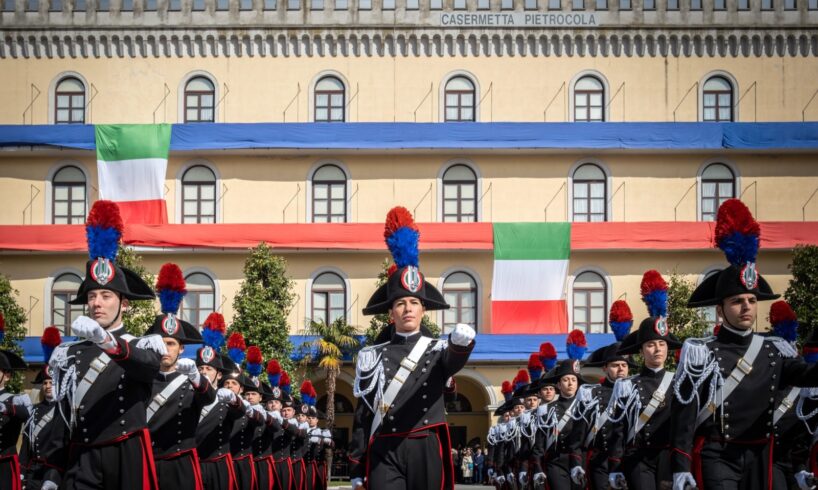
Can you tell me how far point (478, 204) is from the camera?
175 ft

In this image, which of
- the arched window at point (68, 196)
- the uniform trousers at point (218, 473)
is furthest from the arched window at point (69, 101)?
the uniform trousers at point (218, 473)

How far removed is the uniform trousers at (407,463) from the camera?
11805 millimetres

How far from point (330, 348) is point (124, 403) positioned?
38346 mm

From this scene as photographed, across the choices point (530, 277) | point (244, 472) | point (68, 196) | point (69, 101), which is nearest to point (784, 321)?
point (244, 472)

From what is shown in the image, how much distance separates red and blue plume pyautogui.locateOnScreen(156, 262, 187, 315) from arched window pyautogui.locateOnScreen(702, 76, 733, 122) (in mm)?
42242

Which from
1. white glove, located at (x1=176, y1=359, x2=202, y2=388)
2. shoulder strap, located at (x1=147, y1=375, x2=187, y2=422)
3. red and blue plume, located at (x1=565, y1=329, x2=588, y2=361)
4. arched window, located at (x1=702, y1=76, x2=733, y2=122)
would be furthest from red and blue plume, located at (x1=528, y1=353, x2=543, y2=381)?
arched window, located at (x1=702, y1=76, x2=733, y2=122)

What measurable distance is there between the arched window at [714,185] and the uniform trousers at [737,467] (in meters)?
42.7

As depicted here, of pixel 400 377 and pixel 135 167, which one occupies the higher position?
pixel 135 167

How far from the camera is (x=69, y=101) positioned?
5438 centimetres

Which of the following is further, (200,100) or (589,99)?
(200,100)

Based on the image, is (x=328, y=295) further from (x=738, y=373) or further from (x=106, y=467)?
(x=738, y=373)

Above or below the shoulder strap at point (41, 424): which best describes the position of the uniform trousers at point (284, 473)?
below

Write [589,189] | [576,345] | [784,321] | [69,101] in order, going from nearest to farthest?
[784,321] → [576,345] → [589,189] → [69,101]

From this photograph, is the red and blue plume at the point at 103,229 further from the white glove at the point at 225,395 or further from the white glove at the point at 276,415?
the white glove at the point at 276,415
